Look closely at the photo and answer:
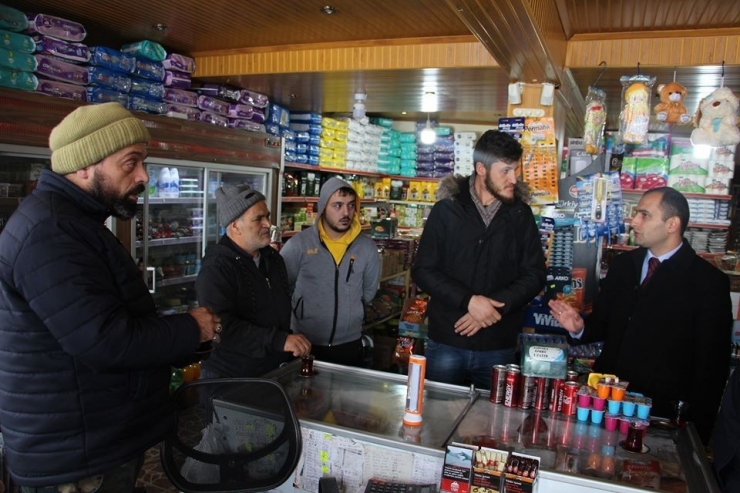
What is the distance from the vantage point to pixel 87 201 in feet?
5.53

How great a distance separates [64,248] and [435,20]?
3321 mm

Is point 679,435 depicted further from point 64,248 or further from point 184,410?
point 184,410

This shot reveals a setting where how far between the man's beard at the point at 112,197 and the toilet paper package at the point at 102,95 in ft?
9.20

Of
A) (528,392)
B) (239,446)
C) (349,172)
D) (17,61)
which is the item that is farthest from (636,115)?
(349,172)

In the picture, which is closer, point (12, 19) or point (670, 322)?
point (670, 322)

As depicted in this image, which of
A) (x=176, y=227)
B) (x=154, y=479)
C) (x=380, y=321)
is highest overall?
(x=176, y=227)

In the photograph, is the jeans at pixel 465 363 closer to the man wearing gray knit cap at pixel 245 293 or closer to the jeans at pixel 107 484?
the man wearing gray knit cap at pixel 245 293

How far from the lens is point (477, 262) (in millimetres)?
2779

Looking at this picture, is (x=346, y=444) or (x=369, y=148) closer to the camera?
(x=346, y=444)

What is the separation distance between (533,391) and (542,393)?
31 millimetres

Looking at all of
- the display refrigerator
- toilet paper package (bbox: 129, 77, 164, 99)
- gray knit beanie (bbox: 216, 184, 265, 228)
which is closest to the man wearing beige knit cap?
the display refrigerator

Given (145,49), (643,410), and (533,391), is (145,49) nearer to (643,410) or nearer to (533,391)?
(533,391)

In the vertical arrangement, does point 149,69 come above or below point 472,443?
above

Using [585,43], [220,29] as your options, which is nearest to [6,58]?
[220,29]
